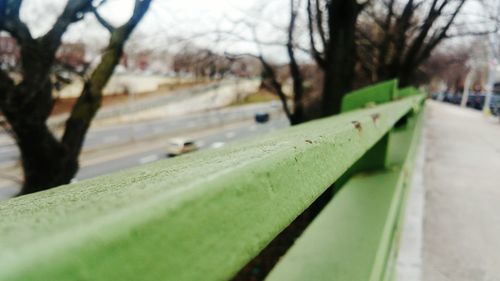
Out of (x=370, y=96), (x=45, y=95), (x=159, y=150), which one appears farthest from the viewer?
(x=159, y=150)

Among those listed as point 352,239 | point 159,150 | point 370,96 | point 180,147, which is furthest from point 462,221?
point 159,150

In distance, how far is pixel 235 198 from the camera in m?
0.42

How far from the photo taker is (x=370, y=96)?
339cm

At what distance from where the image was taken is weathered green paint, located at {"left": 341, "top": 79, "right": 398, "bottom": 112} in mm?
3328

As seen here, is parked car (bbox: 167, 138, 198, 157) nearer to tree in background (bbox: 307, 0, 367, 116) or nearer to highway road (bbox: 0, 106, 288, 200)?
highway road (bbox: 0, 106, 288, 200)

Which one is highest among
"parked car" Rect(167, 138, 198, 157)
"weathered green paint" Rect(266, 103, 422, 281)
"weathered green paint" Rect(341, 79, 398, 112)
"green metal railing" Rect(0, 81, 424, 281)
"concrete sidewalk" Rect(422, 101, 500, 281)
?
"green metal railing" Rect(0, 81, 424, 281)

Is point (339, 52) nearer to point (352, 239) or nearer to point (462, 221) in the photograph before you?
point (462, 221)

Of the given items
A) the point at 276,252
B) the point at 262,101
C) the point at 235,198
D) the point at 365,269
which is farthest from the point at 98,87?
the point at 262,101

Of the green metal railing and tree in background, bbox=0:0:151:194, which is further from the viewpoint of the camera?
tree in background, bbox=0:0:151:194

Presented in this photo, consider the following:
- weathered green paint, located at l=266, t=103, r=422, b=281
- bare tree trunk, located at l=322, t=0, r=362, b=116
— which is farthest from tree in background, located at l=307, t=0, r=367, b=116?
weathered green paint, located at l=266, t=103, r=422, b=281

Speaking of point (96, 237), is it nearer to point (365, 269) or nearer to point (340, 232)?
point (365, 269)

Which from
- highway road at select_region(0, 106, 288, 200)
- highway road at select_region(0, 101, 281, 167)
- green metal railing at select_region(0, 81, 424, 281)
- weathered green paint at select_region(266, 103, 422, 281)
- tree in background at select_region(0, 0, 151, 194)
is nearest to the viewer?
green metal railing at select_region(0, 81, 424, 281)

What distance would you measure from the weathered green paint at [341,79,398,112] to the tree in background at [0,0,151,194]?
316 cm

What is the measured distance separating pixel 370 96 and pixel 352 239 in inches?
85.7
